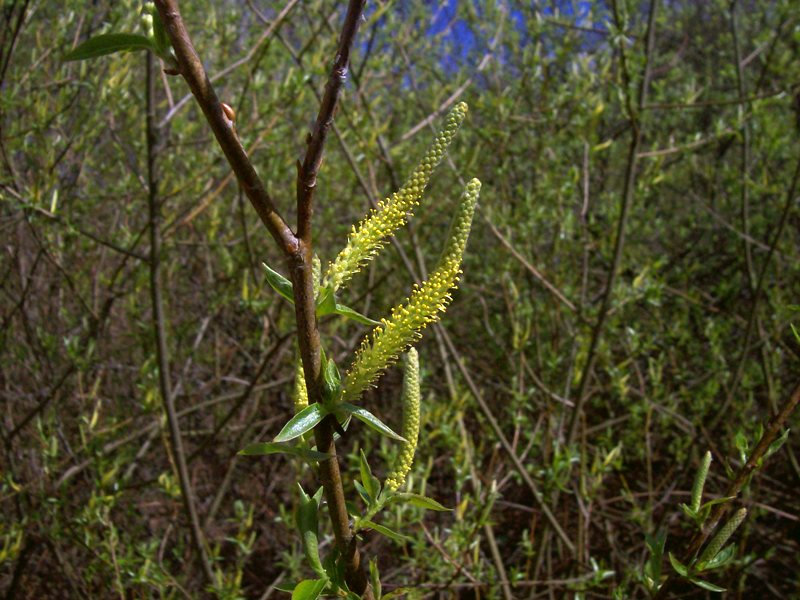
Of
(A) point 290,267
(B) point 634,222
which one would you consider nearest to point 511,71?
(B) point 634,222

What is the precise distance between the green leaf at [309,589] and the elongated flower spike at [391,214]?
283 mm

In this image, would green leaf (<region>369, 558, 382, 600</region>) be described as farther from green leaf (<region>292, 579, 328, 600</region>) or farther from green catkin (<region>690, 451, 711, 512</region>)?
green catkin (<region>690, 451, 711, 512</region>)

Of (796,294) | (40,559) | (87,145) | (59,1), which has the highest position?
(59,1)

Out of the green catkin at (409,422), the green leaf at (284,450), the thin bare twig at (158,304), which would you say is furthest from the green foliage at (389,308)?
the green leaf at (284,450)

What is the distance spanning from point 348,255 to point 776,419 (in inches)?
21.7

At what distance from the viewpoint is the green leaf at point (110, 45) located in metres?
0.59

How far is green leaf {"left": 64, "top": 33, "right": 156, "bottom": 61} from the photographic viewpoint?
23.1 inches

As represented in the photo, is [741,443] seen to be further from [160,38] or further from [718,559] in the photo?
[160,38]

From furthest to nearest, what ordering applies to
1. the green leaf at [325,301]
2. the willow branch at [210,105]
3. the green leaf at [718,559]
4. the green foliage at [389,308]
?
1. the green foliage at [389,308]
2. the green leaf at [718,559]
3. the green leaf at [325,301]
4. the willow branch at [210,105]

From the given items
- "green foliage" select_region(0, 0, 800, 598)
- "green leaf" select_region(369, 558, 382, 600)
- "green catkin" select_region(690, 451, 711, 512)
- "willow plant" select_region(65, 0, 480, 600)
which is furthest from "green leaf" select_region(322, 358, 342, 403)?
"green foliage" select_region(0, 0, 800, 598)

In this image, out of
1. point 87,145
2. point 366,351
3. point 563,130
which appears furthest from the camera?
point 563,130

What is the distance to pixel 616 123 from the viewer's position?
4.46 metres

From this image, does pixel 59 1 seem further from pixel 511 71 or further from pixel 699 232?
pixel 699 232

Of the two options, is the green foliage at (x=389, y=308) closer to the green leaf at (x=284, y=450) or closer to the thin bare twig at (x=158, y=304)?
the thin bare twig at (x=158, y=304)
